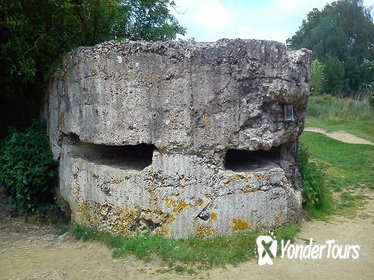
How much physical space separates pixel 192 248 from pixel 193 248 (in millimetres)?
12

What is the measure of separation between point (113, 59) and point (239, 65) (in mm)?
1508

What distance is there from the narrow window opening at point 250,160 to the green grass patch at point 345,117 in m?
7.52

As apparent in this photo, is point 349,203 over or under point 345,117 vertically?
under

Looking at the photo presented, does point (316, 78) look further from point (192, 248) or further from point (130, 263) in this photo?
point (130, 263)

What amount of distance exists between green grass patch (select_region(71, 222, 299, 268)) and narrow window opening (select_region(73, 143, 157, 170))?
107 cm

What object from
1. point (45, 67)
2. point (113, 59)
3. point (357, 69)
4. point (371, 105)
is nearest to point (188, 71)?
point (113, 59)

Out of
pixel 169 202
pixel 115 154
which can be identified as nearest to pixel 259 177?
pixel 169 202

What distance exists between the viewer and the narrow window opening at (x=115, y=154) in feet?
19.3

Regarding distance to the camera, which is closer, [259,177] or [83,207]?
[259,177]

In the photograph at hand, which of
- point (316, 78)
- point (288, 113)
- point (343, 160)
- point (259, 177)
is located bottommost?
point (343, 160)

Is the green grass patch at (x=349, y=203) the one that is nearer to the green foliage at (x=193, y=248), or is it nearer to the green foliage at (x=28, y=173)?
the green foliage at (x=193, y=248)

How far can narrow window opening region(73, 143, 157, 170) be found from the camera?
5.89 meters

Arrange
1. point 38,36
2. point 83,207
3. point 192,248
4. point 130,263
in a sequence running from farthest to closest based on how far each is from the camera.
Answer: point 38,36, point 83,207, point 192,248, point 130,263

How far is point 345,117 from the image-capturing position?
17312mm
